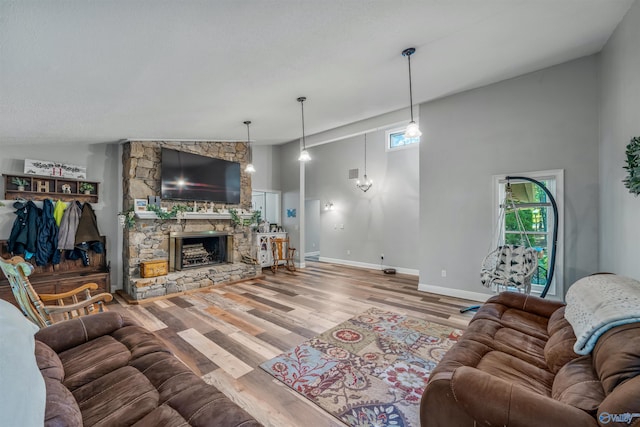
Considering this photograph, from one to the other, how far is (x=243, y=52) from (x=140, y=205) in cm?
357

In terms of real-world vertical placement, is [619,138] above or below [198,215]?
above

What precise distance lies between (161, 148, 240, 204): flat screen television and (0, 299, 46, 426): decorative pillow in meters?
4.47

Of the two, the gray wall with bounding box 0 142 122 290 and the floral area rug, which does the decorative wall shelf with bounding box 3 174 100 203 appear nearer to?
the gray wall with bounding box 0 142 122 290

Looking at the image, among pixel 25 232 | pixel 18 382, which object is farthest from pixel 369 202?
pixel 18 382

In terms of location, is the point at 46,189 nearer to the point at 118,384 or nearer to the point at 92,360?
the point at 92,360

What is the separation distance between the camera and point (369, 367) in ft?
7.82

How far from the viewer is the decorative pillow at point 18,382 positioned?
2.56 ft

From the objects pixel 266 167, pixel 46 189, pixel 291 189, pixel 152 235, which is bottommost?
pixel 152 235

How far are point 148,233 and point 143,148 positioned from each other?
5.07ft

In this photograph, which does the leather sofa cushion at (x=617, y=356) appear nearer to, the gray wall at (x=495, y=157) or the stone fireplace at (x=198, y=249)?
the gray wall at (x=495, y=157)

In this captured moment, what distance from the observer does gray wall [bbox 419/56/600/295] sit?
3406 millimetres

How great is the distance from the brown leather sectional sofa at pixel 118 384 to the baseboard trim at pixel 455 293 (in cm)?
406

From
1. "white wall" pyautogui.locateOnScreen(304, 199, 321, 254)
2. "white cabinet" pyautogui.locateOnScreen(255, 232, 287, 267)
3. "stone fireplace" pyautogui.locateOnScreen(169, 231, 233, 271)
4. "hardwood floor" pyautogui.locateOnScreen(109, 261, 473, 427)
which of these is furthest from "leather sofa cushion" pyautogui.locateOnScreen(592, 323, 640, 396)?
"white wall" pyautogui.locateOnScreen(304, 199, 321, 254)

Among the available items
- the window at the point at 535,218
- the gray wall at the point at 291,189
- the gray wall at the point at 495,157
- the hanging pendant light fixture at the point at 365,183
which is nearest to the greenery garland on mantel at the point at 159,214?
the gray wall at the point at 291,189
